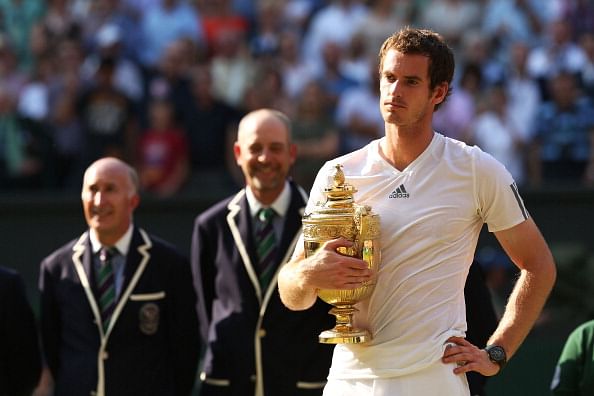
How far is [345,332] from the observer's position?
4.58 m

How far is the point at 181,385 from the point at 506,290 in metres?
4.66

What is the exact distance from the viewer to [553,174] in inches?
475

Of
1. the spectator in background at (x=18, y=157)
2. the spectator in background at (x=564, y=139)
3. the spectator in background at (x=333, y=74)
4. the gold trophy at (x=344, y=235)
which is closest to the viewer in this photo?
the gold trophy at (x=344, y=235)

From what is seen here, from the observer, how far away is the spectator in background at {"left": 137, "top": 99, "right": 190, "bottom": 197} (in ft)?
37.1

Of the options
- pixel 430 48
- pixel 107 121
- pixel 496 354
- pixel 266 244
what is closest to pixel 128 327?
pixel 266 244

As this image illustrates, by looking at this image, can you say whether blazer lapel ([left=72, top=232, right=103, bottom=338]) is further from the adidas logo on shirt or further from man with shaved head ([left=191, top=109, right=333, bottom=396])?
the adidas logo on shirt

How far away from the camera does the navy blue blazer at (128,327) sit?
659cm

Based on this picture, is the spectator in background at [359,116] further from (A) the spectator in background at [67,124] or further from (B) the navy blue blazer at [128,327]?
(B) the navy blue blazer at [128,327]

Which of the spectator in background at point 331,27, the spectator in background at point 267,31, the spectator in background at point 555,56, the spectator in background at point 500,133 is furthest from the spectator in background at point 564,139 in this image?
the spectator in background at point 267,31

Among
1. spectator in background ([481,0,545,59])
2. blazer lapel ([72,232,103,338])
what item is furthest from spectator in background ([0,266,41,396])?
spectator in background ([481,0,545,59])

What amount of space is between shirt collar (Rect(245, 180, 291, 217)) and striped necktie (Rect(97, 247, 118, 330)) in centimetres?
81

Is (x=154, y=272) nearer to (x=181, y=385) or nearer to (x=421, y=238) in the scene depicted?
(x=181, y=385)

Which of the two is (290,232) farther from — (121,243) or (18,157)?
(18,157)

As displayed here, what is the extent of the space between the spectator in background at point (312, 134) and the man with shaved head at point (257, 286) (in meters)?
4.36
